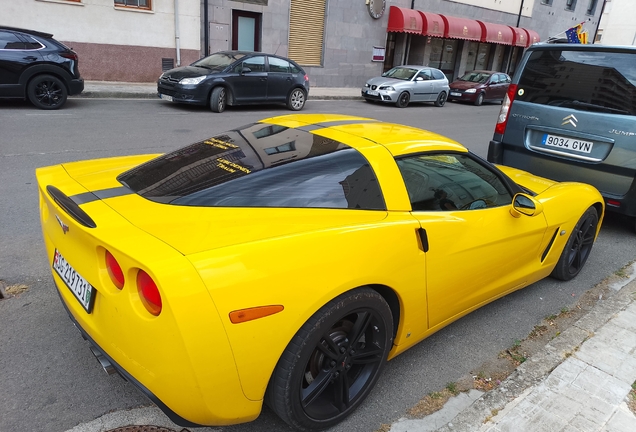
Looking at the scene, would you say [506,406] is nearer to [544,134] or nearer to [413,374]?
Result: [413,374]

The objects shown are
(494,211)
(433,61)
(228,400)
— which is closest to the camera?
(228,400)

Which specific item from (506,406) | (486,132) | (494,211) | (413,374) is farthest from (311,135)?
(486,132)

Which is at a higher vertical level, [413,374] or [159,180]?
[159,180]

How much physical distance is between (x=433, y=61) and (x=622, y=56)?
75.6 feet

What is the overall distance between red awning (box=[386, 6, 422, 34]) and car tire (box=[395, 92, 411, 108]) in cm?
661

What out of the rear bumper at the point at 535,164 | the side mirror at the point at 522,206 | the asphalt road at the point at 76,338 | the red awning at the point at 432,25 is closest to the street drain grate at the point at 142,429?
the asphalt road at the point at 76,338

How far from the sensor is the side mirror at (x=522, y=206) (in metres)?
3.26

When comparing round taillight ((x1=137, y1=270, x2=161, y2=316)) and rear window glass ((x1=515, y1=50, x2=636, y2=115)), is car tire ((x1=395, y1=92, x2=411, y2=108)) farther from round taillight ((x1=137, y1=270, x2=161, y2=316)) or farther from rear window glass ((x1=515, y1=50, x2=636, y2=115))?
round taillight ((x1=137, y1=270, x2=161, y2=316))

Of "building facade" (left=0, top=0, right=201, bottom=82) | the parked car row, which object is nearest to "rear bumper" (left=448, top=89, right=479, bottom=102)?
the parked car row

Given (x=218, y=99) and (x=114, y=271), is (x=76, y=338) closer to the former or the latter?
(x=114, y=271)

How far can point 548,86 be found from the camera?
5562 millimetres

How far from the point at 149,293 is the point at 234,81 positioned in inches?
452

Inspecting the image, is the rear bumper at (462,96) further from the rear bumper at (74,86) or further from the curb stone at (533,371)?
the curb stone at (533,371)

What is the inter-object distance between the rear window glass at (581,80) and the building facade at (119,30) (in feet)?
44.8
